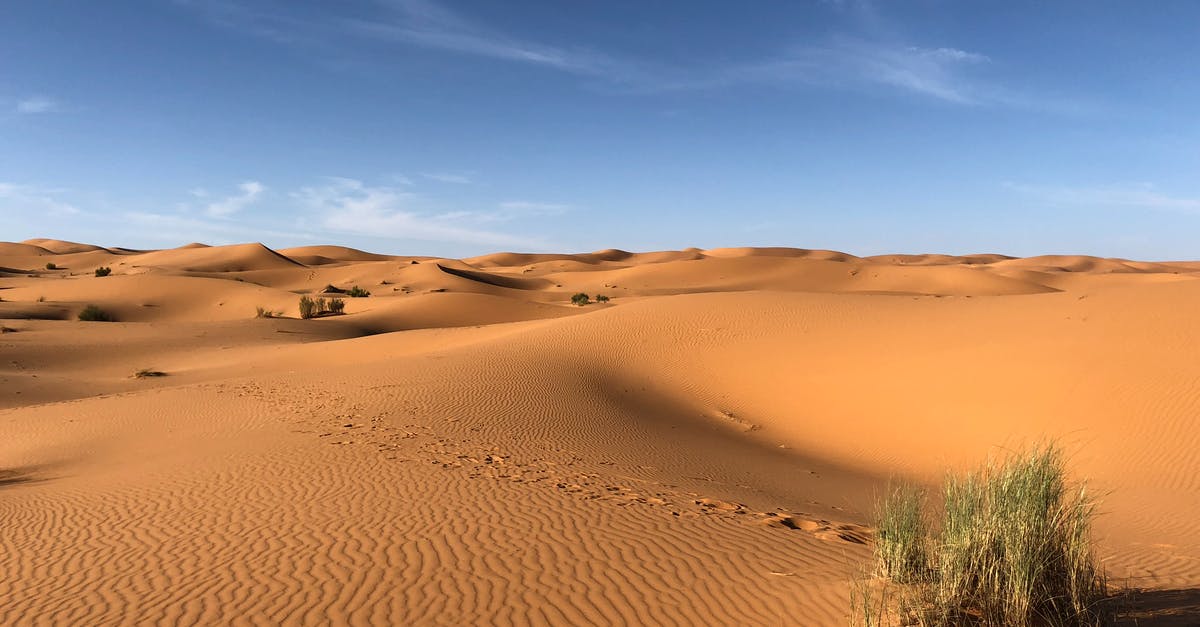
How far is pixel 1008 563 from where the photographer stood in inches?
158

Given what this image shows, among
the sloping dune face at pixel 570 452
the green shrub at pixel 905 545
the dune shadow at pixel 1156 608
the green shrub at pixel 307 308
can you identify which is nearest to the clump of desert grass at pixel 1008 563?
the green shrub at pixel 905 545

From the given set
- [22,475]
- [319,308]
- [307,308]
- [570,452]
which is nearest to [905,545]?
[570,452]

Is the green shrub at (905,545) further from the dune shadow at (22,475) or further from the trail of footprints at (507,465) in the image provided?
the dune shadow at (22,475)

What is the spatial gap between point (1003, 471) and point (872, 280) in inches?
2029

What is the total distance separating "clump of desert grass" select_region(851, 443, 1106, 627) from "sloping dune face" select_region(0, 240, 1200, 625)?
67 cm

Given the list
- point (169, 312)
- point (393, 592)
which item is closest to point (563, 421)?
point (393, 592)

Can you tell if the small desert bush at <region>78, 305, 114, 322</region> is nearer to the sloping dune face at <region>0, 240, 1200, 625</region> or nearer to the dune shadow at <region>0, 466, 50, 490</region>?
the sloping dune face at <region>0, 240, 1200, 625</region>

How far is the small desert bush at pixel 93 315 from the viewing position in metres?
31.3

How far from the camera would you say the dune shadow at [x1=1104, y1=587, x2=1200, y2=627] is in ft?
14.4

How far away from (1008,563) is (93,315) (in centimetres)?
3721

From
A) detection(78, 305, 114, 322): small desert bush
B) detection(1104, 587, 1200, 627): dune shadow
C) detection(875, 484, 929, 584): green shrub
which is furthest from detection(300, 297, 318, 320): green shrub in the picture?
detection(1104, 587, 1200, 627): dune shadow

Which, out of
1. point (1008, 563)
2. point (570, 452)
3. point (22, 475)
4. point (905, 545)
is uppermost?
point (1008, 563)

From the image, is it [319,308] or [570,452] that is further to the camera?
[319,308]

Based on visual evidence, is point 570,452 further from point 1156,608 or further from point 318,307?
point 318,307
